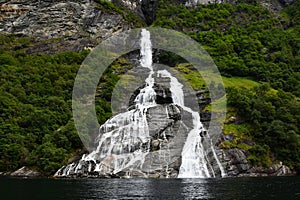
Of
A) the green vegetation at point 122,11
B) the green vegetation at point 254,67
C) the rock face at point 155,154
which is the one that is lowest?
the rock face at point 155,154

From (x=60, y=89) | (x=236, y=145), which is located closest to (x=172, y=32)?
(x=60, y=89)

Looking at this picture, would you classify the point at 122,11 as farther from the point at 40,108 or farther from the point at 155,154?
the point at 155,154

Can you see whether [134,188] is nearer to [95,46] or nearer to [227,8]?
[95,46]

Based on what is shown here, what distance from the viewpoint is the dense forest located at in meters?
53.7

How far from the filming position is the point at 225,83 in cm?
7956

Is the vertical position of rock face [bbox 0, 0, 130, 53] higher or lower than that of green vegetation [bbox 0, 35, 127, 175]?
higher

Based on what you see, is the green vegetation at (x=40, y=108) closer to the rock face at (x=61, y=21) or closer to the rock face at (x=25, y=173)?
the rock face at (x=25, y=173)

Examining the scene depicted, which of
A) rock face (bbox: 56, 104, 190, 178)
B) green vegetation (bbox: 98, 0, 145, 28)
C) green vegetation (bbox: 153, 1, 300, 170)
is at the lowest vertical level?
rock face (bbox: 56, 104, 190, 178)

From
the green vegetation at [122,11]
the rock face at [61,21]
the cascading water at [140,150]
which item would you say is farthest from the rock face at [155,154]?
the green vegetation at [122,11]

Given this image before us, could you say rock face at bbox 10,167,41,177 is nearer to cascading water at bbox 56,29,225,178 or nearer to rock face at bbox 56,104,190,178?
cascading water at bbox 56,29,225,178

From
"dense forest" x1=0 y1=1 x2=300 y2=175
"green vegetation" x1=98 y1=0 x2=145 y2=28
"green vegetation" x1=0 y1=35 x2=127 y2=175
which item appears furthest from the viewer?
"green vegetation" x1=98 y1=0 x2=145 y2=28

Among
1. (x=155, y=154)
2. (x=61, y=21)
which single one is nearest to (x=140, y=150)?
(x=155, y=154)

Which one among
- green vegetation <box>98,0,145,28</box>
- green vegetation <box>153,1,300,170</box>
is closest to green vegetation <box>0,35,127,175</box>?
green vegetation <box>98,0,145,28</box>

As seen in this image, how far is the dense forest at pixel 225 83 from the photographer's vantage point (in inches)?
2112
